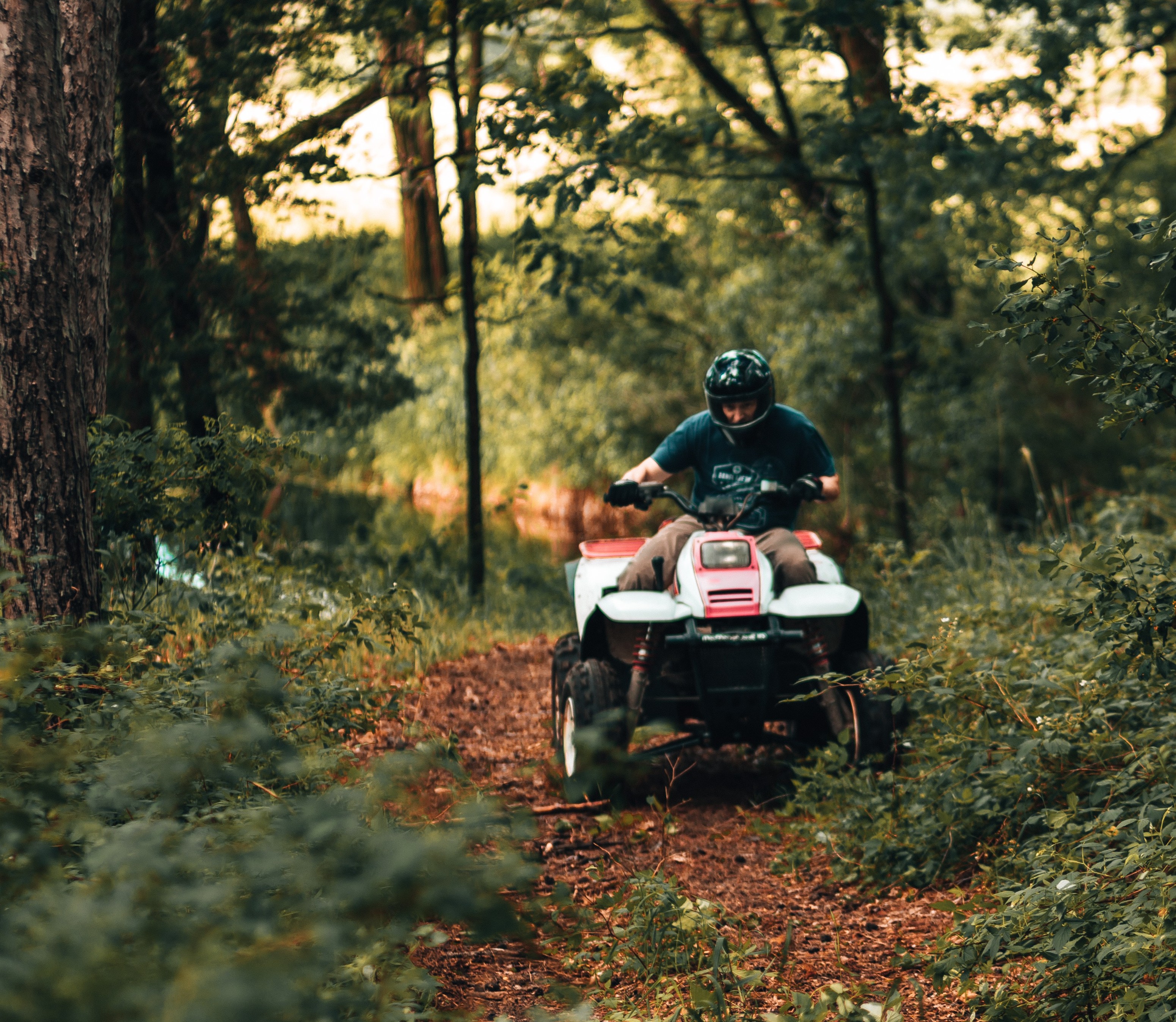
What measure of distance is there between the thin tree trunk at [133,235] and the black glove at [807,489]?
415cm

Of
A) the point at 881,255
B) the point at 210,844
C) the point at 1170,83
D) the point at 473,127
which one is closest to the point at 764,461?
the point at 210,844

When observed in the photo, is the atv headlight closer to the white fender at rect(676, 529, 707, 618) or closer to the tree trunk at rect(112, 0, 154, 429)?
the white fender at rect(676, 529, 707, 618)

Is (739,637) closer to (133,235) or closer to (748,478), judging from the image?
(748,478)

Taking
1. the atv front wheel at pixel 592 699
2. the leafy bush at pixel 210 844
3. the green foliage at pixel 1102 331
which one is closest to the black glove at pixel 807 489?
the atv front wheel at pixel 592 699

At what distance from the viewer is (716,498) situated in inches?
205

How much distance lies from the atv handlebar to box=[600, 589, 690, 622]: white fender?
0.44m

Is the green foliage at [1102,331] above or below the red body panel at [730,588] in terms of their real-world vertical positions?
above

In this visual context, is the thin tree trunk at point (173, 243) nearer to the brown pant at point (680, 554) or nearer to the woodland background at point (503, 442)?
the woodland background at point (503, 442)

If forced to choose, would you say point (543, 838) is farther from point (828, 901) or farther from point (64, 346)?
point (64, 346)

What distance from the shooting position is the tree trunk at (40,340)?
3.80 metres

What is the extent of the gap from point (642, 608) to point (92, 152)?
286 cm

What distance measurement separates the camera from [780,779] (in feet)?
17.5

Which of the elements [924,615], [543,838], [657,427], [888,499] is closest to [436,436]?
[657,427]

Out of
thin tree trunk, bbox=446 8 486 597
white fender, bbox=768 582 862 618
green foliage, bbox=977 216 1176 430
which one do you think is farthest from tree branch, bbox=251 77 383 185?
green foliage, bbox=977 216 1176 430
